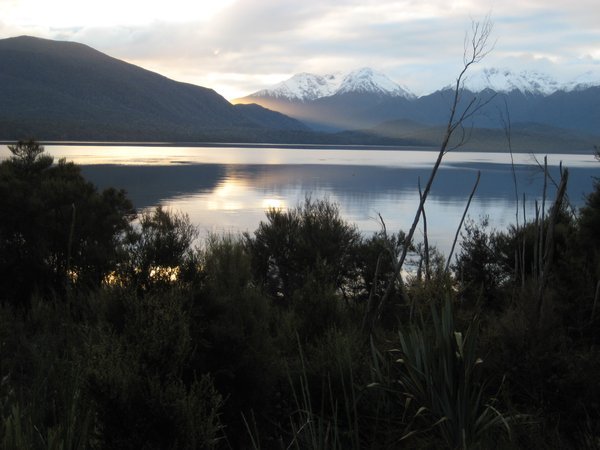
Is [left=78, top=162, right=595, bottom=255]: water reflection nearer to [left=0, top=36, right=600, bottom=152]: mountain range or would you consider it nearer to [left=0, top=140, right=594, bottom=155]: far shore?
[left=0, top=36, right=600, bottom=152]: mountain range

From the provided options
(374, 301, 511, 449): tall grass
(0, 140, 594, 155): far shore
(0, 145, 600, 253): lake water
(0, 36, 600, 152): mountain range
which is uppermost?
(0, 36, 600, 152): mountain range

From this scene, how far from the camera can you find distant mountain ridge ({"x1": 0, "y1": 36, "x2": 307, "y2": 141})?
4902 inches

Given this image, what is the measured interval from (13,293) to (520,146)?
150551 mm

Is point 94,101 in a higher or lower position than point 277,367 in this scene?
higher

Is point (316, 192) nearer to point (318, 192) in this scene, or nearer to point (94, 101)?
point (318, 192)

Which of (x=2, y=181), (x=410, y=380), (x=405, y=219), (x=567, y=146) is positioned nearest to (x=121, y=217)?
(x=2, y=181)

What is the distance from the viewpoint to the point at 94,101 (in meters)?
150

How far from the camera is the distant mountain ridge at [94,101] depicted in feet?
408

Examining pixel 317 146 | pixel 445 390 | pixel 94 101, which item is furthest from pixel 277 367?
pixel 94 101

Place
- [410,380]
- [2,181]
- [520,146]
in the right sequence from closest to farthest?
[410,380] < [2,181] < [520,146]

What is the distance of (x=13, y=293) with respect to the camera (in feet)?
32.6

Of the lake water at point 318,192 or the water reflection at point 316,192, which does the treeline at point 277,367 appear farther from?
the water reflection at point 316,192

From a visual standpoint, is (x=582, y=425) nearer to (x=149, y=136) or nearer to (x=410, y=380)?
(x=410, y=380)

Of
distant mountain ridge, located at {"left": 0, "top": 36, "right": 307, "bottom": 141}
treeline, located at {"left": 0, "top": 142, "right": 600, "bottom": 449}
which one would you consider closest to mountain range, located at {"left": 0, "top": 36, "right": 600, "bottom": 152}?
distant mountain ridge, located at {"left": 0, "top": 36, "right": 307, "bottom": 141}
